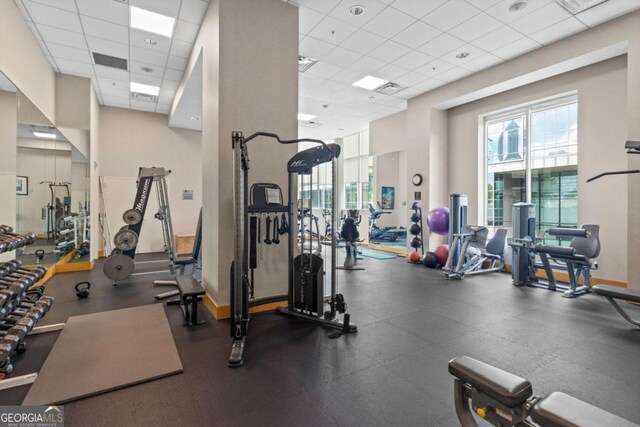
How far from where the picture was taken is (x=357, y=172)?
11398 millimetres

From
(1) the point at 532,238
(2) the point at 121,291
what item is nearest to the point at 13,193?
(2) the point at 121,291

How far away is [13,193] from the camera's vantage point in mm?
4188

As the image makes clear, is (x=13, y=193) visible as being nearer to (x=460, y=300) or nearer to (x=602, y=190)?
(x=460, y=300)

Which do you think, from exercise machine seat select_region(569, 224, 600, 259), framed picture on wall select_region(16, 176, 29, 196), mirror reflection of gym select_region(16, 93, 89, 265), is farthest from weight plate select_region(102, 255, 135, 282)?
exercise machine seat select_region(569, 224, 600, 259)

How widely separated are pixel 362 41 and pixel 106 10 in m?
3.79

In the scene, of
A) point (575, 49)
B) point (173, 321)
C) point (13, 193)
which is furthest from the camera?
A: point (575, 49)

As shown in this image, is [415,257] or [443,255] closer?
[443,255]

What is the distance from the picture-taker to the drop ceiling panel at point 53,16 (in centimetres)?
412

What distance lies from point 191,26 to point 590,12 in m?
5.83

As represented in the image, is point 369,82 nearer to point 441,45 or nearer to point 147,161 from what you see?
point 441,45

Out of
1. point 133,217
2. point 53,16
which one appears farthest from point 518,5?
point 133,217

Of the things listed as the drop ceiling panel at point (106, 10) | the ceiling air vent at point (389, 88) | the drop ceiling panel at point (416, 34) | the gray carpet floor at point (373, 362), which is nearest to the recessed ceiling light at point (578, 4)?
the drop ceiling panel at point (416, 34)

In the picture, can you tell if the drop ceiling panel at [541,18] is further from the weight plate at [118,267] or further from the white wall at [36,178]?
the white wall at [36,178]

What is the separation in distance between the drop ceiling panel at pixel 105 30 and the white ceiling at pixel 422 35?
272 centimetres
